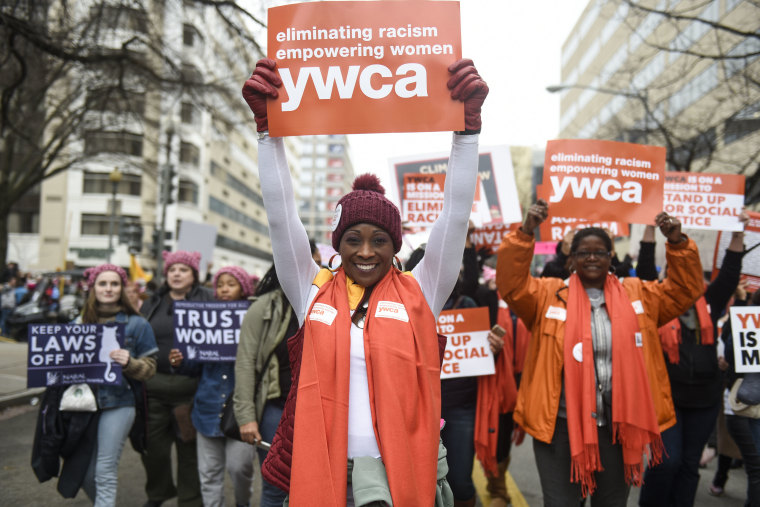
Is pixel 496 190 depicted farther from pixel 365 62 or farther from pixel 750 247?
pixel 365 62

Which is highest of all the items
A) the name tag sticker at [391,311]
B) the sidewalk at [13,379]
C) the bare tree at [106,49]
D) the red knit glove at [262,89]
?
the bare tree at [106,49]

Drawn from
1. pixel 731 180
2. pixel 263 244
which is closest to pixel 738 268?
pixel 731 180

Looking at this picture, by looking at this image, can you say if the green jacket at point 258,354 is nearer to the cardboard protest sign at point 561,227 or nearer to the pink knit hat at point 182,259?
the pink knit hat at point 182,259

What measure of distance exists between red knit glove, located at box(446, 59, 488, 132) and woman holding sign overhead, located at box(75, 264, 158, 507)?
311 centimetres

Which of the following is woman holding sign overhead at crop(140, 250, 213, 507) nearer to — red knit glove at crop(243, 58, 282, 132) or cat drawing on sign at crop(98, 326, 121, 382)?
cat drawing on sign at crop(98, 326, 121, 382)

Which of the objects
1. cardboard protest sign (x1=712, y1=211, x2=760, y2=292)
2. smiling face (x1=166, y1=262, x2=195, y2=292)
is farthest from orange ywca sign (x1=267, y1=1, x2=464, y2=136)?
cardboard protest sign (x1=712, y1=211, x2=760, y2=292)

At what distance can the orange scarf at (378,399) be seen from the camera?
2100 millimetres

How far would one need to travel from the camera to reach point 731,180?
5.32m

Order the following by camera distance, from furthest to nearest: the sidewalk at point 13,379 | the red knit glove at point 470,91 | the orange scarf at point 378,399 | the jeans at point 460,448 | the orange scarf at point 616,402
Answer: the sidewalk at point 13,379
the jeans at point 460,448
the orange scarf at point 616,402
the red knit glove at point 470,91
the orange scarf at point 378,399

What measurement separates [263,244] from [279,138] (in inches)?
2971

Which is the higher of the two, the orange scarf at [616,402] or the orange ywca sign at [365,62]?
the orange ywca sign at [365,62]

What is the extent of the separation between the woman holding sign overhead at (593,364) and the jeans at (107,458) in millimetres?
2778

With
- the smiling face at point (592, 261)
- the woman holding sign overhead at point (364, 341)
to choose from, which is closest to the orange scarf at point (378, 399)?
the woman holding sign overhead at point (364, 341)

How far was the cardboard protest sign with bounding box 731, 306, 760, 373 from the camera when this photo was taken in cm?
432
